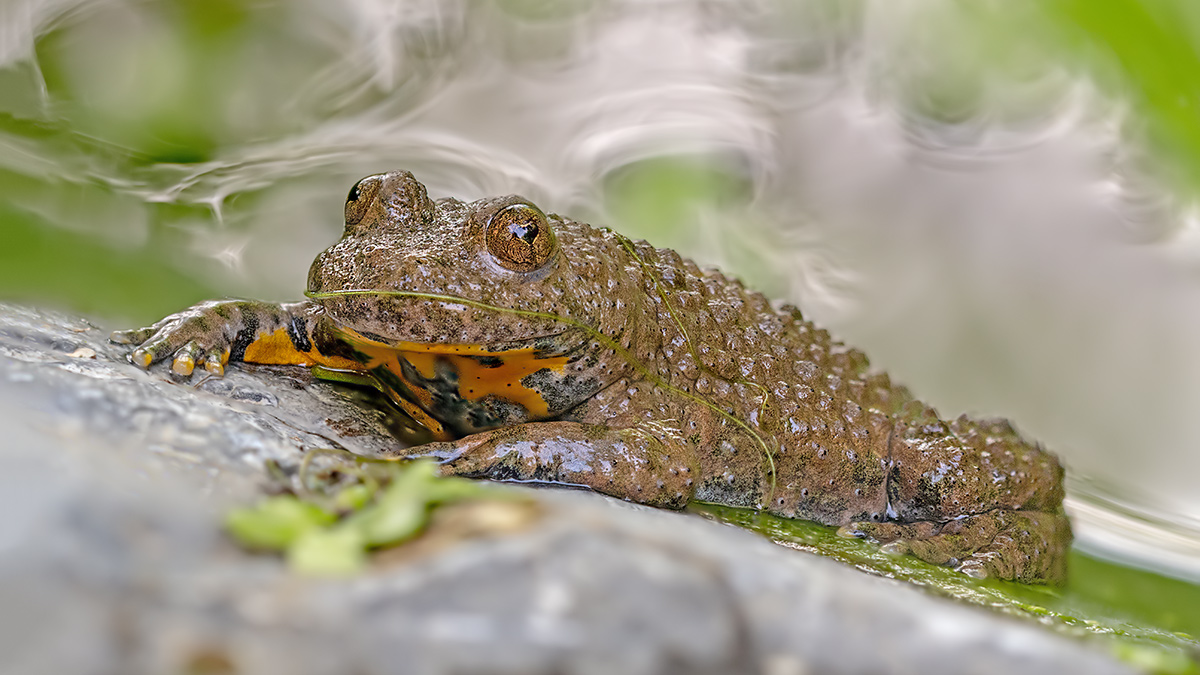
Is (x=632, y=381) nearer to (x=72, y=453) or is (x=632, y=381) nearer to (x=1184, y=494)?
(x=72, y=453)

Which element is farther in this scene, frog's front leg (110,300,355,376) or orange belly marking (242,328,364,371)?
orange belly marking (242,328,364,371)

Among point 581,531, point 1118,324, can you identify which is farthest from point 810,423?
point 1118,324

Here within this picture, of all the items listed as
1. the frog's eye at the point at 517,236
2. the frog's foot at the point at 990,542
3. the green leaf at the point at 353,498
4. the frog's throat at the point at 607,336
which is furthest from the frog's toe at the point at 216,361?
the frog's foot at the point at 990,542

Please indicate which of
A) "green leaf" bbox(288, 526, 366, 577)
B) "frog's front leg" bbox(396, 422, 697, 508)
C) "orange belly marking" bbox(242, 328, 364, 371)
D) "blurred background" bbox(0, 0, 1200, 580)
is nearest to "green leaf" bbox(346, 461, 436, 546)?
"green leaf" bbox(288, 526, 366, 577)

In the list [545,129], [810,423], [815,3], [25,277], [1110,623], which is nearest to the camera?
[1110,623]

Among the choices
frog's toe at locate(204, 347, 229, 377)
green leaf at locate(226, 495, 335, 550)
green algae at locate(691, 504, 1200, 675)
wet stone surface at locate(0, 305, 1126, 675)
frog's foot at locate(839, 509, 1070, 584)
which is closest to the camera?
wet stone surface at locate(0, 305, 1126, 675)

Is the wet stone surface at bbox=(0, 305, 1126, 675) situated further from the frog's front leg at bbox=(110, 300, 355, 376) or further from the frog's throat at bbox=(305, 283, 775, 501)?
the frog's front leg at bbox=(110, 300, 355, 376)

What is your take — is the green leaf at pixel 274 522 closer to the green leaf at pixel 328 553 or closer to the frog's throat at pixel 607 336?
the green leaf at pixel 328 553
